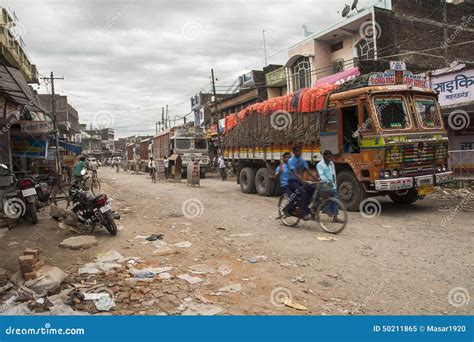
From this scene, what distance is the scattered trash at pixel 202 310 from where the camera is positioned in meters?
3.64

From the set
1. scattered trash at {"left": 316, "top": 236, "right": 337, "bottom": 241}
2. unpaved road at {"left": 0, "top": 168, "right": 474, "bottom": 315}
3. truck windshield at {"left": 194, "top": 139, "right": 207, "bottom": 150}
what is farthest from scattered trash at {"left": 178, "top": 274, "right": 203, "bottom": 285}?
truck windshield at {"left": 194, "top": 139, "right": 207, "bottom": 150}

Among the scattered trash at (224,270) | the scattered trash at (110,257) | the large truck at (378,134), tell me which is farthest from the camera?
the large truck at (378,134)

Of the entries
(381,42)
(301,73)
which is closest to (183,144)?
(301,73)

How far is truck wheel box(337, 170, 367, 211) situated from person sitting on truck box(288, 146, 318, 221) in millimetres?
Result: 2059

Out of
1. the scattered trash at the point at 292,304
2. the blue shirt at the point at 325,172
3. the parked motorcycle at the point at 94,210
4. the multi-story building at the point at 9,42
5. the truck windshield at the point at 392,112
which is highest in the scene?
the multi-story building at the point at 9,42

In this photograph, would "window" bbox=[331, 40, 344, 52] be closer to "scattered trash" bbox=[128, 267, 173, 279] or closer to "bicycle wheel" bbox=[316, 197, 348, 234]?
"bicycle wheel" bbox=[316, 197, 348, 234]

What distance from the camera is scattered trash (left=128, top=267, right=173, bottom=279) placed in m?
4.80

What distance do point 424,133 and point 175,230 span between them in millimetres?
6223

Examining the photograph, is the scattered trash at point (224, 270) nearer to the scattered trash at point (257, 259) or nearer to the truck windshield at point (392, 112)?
the scattered trash at point (257, 259)

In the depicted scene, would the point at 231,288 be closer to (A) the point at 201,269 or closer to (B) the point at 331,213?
(A) the point at 201,269

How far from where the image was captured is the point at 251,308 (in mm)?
3756

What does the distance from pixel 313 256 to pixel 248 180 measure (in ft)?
30.3

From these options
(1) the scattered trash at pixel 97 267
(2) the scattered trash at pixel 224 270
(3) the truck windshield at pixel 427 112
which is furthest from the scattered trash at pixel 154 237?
(3) the truck windshield at pixel 427 112

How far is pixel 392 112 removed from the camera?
29.4 feet
